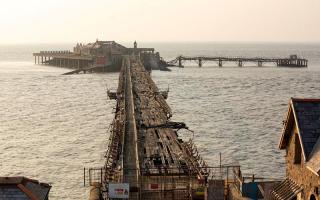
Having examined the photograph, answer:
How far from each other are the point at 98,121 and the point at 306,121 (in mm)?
50599

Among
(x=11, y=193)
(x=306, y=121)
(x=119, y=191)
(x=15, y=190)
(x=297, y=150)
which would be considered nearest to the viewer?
(x=11, y=193)

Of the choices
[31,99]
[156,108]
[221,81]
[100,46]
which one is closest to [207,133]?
[156,108]

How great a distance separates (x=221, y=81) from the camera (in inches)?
5079

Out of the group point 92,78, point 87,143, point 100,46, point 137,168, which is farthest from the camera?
point 100,46

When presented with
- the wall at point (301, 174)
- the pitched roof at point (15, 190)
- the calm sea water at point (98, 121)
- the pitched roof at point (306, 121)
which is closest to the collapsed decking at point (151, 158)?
the calm sea water at point (98, 121)

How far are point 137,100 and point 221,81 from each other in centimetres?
6034

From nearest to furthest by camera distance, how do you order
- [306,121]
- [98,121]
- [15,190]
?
[15,190] < [306,121] < [98,121]

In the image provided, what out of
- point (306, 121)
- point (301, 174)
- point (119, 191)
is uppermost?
point (306, 121)

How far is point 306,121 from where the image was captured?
2155cm

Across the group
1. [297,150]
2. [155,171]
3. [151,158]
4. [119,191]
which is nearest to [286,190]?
[297,150]

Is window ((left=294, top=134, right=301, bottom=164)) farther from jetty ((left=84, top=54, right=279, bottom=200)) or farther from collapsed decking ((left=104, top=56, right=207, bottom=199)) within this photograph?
collapsed decking ((left=104, top=56, right=207, bottom=199))

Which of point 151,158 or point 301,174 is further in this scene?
point 151,158

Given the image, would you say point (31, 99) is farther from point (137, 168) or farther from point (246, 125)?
point (137, 168)

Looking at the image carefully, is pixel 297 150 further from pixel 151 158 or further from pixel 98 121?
pixel 98 121
